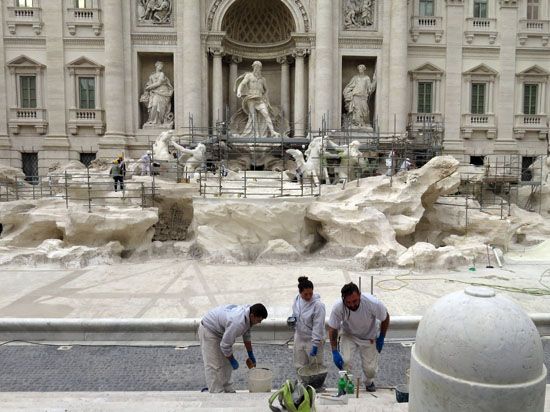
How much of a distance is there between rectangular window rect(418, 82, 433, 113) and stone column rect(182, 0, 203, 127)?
11869mm

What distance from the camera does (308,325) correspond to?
5395 mm

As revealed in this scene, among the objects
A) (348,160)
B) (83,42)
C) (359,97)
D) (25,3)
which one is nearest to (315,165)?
(348,160)

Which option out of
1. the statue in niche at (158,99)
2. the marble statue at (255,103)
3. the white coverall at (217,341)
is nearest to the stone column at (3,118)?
the statue in niche at (158,99)

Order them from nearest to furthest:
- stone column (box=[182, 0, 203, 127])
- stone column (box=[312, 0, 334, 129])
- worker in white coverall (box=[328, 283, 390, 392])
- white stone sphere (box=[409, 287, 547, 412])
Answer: white stone sphere (box=[409, 287, 547, 412]) → worker in white coverall (box=[328, 283, 390, 392]) → stone column (box=[182, 0, 203, 127]) → stone column (box=[312, 0, 334, 129])

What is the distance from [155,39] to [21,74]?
731cm

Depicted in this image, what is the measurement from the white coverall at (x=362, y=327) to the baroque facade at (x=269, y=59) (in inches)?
705

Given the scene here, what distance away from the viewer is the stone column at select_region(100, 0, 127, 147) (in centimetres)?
2222

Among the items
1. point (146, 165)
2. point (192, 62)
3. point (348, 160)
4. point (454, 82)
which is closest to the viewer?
point (348, 160)

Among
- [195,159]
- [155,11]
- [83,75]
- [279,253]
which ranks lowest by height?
[279,253]

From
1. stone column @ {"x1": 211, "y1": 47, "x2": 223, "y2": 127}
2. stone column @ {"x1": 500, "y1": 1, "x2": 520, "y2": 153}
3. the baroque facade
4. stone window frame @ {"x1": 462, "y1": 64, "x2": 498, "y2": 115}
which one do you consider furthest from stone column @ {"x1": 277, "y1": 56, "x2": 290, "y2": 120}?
stone column @ {"x1": 500, "y1": 1, "x2": 520, "y2": 153}

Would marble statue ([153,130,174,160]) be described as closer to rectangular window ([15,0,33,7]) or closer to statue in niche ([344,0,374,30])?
statue in niche ([344,0,374,30])

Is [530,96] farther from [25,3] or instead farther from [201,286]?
[25,3]

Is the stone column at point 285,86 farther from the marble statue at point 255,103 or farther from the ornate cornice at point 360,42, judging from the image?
the ornate cornice at point 360,42

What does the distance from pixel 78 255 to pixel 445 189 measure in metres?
11.3
